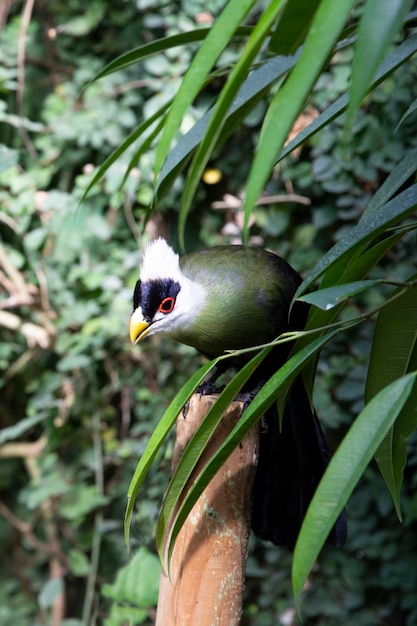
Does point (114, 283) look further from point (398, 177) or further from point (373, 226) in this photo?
point (373, 226)

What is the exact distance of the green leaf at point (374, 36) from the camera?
49cm

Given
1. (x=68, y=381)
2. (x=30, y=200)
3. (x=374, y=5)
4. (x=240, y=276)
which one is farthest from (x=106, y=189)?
(x=374, y=5)

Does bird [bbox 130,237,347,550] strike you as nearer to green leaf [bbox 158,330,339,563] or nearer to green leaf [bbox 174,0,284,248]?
green leaf [bbox 158,330,339,563]

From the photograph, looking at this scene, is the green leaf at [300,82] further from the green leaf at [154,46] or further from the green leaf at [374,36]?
the green leaf at [154,46]

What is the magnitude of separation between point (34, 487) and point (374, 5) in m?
2.47

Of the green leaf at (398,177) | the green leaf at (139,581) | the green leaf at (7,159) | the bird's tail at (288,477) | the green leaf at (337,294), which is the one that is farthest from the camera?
the green leaf at (7,159)

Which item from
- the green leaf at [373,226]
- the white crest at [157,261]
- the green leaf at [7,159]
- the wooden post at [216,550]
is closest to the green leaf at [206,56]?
the green leaf at [373,226]

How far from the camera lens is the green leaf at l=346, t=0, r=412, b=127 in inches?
19.3

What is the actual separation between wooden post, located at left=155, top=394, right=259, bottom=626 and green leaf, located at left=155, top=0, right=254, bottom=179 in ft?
1.73

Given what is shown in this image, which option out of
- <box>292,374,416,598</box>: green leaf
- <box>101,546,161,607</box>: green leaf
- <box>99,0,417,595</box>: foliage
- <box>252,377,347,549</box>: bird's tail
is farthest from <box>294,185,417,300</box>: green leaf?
<box>101,546,161,607</box>: green leaf

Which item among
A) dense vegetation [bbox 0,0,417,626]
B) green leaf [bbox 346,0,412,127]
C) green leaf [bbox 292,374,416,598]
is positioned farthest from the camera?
dense vegetation [bbox 0,0,417,626]

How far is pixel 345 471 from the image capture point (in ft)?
2.09

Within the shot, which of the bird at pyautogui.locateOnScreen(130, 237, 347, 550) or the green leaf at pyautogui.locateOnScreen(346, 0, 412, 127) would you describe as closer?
the green leaf at pyautogui.locateOnScreen(346, 0, 412, 127)

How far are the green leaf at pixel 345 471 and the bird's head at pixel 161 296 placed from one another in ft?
2.73
